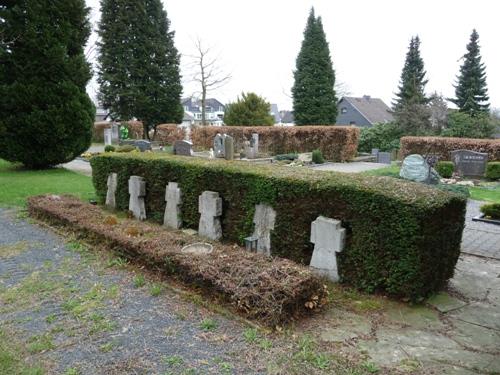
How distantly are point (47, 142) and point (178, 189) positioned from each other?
9.54 metres

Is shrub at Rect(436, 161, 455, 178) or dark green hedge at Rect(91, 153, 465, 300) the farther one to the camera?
shrub at Rect(436, 161, 455, 178)

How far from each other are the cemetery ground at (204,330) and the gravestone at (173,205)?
1778 millimetres

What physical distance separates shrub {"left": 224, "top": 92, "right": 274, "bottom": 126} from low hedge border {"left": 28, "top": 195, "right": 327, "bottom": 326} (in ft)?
96.2

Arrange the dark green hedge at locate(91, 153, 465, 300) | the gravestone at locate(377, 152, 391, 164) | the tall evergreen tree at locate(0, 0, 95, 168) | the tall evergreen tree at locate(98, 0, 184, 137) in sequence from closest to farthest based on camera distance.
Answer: the dark green hedge at locate(91, 153, 465, 300) → the tall evergreen tree at locate(0, 0, 95, 168) → the gravestone at locate(377, 152, 391, 164) → the tall evergreen tree at locate(98, 0, 184, 137)

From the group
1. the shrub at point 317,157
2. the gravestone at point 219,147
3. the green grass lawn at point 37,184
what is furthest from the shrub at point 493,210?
the shrub at point 317,157

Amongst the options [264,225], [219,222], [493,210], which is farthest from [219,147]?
[264,225]

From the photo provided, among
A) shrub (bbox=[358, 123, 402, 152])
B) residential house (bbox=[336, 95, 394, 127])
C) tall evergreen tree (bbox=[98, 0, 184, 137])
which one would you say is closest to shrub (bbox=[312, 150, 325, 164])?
shrub (bbox=[358, 123, 402, 152])

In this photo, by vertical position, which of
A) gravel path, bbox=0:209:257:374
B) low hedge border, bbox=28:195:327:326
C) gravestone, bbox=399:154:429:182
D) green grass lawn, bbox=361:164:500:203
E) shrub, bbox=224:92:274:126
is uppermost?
shrub, bbox=224:92:274:126

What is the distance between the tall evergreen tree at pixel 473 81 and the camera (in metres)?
37.4

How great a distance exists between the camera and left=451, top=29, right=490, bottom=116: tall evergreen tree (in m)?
37.4

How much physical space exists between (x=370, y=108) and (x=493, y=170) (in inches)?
1657

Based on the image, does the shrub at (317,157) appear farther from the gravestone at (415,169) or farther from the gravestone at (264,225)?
the gravestone at (264,225)

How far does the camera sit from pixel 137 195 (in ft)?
26.4

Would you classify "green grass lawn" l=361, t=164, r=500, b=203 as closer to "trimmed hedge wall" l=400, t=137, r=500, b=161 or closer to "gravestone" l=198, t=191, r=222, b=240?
"trimmed hedge wall" l=400, t=137, r=500, b=161
